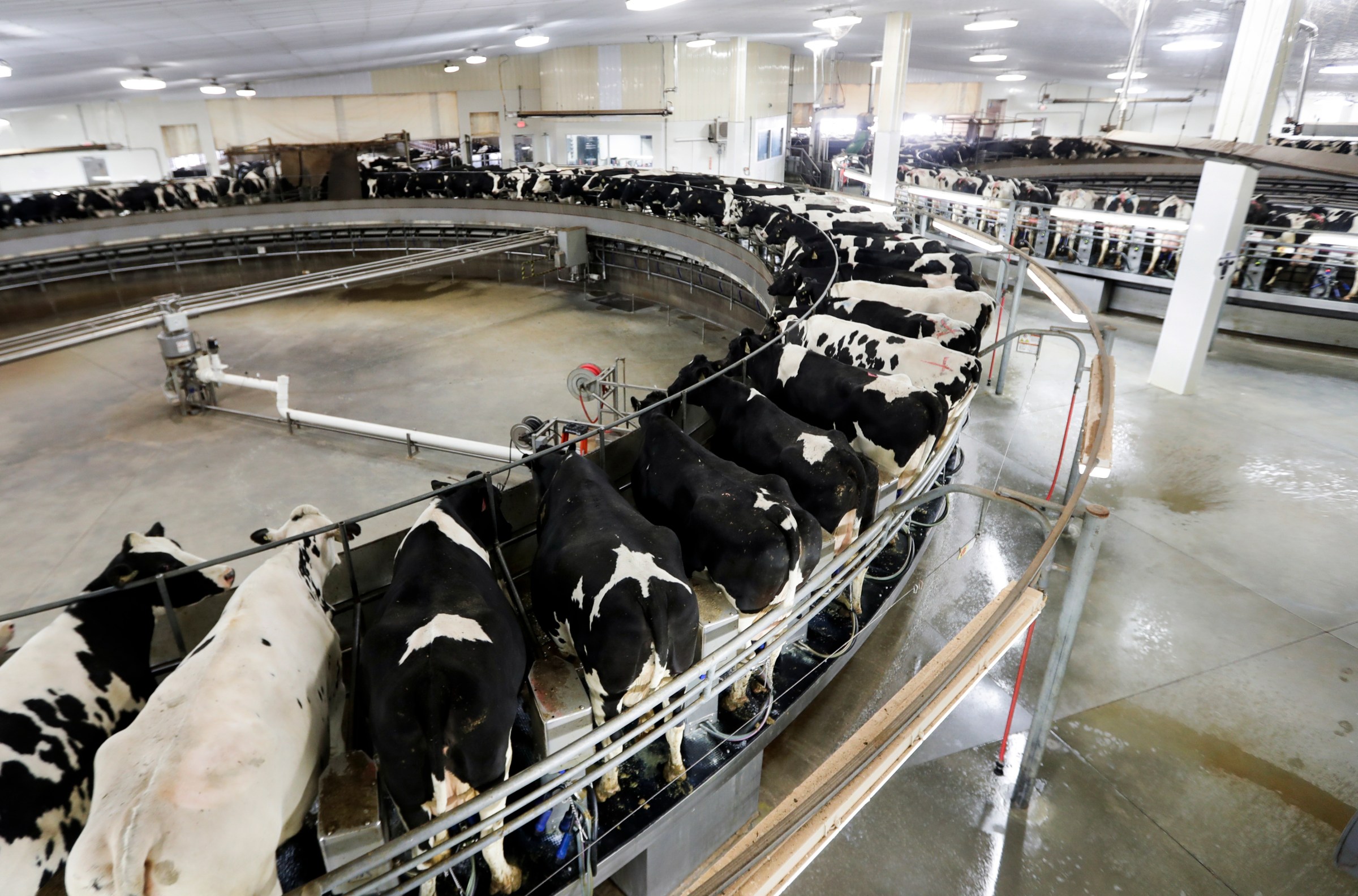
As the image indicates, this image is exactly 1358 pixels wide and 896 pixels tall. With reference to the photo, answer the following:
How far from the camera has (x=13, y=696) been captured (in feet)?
8.15

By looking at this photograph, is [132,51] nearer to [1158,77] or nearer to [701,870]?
[701,870]

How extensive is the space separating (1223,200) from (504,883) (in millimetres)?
8864

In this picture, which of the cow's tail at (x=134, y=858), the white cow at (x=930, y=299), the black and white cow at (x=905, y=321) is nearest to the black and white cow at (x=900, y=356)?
the black and white cow at (x=905, y=321)

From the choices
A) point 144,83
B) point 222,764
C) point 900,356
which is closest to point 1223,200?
point 900,356

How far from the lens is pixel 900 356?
5137 mm

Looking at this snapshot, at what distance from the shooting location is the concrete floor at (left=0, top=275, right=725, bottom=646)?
19.6ft

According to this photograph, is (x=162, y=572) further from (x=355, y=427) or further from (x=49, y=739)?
(x=355, y=427)

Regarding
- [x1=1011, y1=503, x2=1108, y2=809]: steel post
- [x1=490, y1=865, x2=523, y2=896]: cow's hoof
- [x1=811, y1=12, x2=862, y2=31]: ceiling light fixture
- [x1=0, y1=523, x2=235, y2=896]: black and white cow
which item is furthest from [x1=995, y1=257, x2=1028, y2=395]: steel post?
[x1=0, y1=523, x2=235, y2=896]: black and white cow

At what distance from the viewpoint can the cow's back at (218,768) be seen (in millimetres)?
1793

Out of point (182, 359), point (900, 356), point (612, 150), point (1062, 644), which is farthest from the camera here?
point (612, 150)

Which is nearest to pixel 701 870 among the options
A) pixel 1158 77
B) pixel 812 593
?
pixel 812 593

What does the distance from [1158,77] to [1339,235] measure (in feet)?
56.8

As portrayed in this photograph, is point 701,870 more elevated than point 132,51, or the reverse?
point 132,51

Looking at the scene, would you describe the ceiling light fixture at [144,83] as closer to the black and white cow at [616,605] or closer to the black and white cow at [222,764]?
the black and white cow at [222,764]
